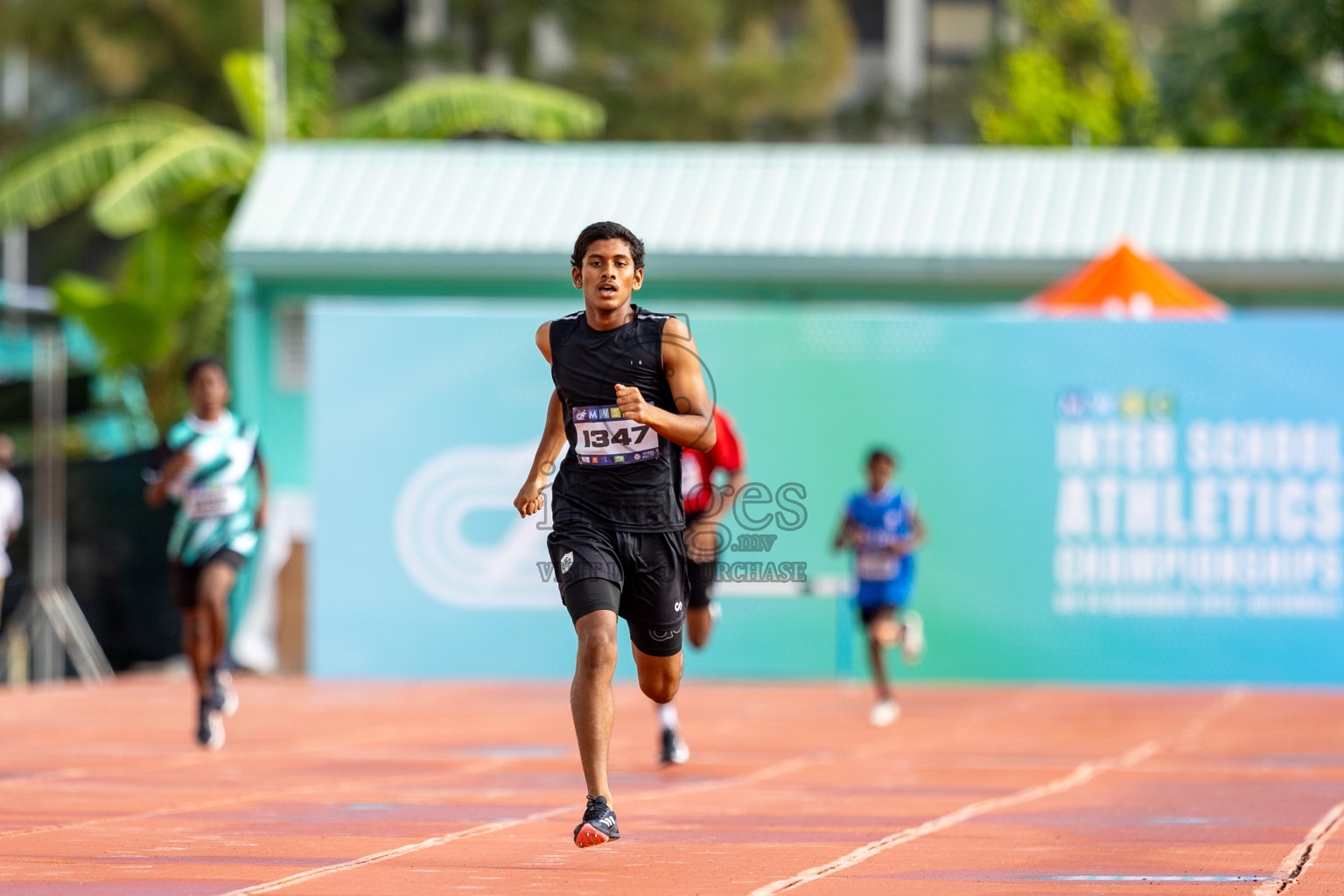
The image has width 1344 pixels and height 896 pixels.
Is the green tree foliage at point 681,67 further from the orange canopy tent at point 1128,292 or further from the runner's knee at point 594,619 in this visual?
the runner's knee at point 594,619

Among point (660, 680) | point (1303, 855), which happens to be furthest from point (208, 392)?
point (1303, 855)

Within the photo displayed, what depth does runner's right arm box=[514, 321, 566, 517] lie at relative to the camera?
6.78m

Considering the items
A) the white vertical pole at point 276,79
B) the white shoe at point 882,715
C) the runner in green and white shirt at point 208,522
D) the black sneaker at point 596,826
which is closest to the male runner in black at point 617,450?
the black sneaker at point 596,826

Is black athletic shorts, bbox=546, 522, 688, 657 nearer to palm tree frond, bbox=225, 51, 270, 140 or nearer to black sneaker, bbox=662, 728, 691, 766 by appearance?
black sneaker, bbox=662, 728, 691, 766

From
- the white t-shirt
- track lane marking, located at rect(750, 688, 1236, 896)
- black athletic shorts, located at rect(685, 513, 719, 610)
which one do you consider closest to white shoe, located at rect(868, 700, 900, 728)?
track lane marking, located at rect(750, 688, 1236, 896)

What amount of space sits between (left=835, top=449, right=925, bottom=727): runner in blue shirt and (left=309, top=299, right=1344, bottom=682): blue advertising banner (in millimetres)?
1807

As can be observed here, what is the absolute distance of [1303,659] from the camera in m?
15.6

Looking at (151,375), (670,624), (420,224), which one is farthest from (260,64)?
(670,624)

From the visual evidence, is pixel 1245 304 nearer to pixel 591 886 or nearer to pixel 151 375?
pixel 151 375

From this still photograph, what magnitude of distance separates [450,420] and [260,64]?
9297mm

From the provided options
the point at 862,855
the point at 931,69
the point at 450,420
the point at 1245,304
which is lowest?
the point at 862,855

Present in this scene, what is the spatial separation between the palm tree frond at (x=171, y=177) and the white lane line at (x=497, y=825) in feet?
41.0

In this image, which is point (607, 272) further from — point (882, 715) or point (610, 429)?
point (882, 715)

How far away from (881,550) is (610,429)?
265 inches
